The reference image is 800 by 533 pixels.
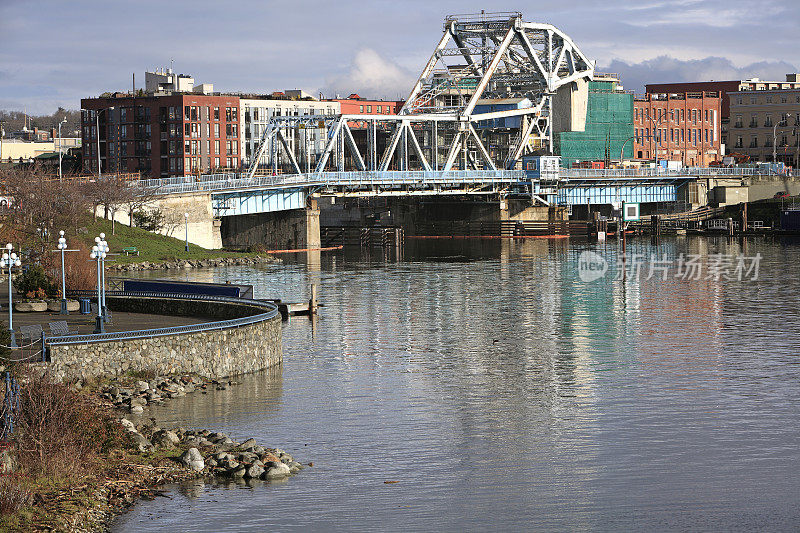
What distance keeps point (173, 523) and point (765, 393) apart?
979 inches

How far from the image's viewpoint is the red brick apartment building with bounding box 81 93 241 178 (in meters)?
165

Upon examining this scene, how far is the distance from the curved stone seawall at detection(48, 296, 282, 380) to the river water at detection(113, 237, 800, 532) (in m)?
1.14

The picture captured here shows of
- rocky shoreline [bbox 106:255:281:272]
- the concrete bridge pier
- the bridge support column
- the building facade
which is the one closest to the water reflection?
rocky shoreline [bbox 106:255:281:272]

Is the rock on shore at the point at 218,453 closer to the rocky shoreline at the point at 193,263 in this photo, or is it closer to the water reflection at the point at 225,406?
the water reflection at the point at 225,406

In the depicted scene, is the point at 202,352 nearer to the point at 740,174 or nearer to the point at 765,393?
the point at 765,393

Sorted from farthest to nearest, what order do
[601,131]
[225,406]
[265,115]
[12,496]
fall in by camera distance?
[601,131] < [265,115] < [225,406] < [12,496]

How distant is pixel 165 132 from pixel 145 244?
6664 centimetres

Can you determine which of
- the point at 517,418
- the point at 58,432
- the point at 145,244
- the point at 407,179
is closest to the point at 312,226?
the point at 407,179

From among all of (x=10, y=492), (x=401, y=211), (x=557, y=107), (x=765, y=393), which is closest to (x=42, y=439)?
(x=10, y=492)

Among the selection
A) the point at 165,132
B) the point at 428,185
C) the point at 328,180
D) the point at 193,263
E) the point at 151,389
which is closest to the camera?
the point at 151,389

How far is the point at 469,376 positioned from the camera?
49.2 metres

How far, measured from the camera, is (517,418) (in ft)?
134

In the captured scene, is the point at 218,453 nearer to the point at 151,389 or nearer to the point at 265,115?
the point at 151,389

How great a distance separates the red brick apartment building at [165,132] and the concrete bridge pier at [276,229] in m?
31.6
